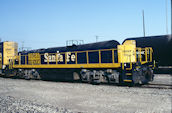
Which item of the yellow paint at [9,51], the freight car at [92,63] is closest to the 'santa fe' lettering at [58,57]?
the freight car at [92,63]

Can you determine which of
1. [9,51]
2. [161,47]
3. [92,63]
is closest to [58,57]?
[92,63]

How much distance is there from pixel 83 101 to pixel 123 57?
534cm

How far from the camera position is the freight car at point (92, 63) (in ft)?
38.2

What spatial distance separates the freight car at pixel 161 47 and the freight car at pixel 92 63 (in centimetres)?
375

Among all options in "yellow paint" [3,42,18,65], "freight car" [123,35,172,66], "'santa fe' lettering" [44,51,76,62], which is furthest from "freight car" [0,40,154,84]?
"freight car" [123,35,172,66]

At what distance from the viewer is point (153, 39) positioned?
18203 millimetres

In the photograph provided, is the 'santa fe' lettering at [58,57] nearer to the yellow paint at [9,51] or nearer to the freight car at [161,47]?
the yellow paint at [9,51]

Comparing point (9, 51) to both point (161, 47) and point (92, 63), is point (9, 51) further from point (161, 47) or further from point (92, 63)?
point (161, 47)

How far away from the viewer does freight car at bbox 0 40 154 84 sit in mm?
11643

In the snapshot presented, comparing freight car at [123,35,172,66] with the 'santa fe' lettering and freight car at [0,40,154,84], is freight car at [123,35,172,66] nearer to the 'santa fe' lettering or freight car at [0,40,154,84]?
freight car at [0,40,154,84]

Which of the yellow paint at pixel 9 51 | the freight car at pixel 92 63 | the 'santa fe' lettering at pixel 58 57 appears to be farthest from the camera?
the yellow paint at pixel 9 51

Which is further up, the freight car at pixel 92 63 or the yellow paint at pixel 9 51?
the yellow paint at pixel 9 51

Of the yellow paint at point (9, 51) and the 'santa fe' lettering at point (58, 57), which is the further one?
the yellow paint at point (9, 51)

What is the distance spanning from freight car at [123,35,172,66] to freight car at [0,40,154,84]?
12.3 feet
